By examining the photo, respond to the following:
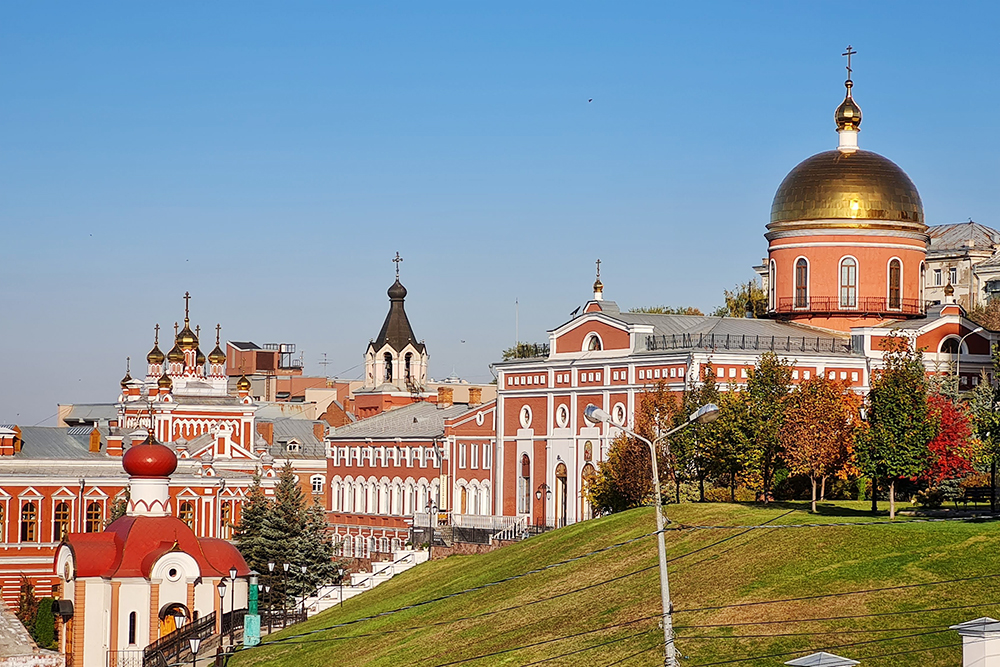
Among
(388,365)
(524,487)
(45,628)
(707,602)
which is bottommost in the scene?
(45,628)

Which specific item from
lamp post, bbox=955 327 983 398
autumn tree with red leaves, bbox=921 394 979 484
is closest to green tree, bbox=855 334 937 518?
autumn tree with red leaves, bbox=921 394 979 484

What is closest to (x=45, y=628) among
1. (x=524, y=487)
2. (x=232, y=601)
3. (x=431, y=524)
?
(x=431, y=524)

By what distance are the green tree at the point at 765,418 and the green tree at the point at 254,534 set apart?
21973 mm

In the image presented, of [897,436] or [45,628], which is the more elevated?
[897,436]

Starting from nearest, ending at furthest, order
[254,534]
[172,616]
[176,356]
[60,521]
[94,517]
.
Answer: [172,616] < [254,534] < [60,521] < [94,517] < [176,356]

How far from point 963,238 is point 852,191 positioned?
163 feet

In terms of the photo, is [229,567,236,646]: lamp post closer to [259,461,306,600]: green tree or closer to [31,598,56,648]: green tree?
[259,461,306,600]: green tree

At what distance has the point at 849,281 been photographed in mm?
71500

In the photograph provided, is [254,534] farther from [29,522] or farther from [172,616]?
[172,616]

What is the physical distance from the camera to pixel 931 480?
49688 millimetres

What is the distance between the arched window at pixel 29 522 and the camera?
83.4 m

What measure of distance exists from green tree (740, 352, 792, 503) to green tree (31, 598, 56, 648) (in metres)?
27.7

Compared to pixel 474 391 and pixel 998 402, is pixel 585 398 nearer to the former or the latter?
pixel 998 402

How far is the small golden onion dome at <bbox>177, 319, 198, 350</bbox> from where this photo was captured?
106625 mm
